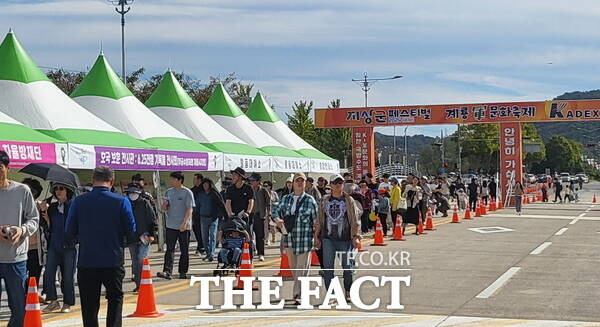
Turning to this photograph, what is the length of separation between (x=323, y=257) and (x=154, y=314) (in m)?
2.24

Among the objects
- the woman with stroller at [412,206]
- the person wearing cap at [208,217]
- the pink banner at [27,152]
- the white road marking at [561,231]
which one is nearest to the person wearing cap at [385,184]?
Answer: the woman with stroller at [412,206]

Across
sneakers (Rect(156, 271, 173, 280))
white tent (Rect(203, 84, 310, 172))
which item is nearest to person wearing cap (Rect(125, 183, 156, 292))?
sneakers (Rect(156, 271, 173, 280))

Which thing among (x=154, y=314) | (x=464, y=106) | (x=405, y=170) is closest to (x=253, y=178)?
(x=154, y=314)

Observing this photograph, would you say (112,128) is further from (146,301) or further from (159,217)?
(146,301)

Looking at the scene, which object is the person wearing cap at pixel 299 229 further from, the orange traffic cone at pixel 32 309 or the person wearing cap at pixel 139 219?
the orange traffic cone at pixel 32 309

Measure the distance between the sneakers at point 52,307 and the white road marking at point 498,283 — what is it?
213 inches

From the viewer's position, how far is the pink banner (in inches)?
555

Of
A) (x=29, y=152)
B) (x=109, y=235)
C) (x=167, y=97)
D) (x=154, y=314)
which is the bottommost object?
(x=154, y=314)

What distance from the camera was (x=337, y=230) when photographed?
1080cm

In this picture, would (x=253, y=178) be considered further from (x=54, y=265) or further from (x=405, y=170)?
(x=405, y=170)

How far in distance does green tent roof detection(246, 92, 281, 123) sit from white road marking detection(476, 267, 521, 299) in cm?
2069

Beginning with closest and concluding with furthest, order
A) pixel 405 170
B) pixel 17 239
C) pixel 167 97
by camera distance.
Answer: pixel 17 239, pixel 167 97, pixel 405 170

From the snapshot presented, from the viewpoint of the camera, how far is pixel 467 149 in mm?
122250

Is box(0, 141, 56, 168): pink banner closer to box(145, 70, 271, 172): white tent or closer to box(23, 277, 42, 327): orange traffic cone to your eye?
box(23, 277, 42, 327): orange traffic cone
